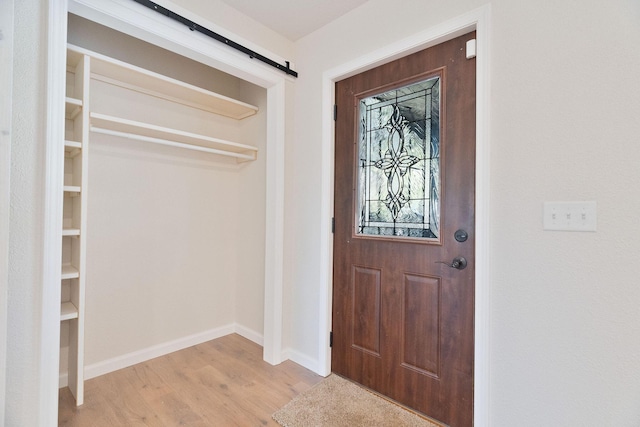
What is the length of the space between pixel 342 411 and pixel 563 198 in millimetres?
1666

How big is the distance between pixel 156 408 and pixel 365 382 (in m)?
1.36

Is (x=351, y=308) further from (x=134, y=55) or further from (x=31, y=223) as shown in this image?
(x=134, y=55)

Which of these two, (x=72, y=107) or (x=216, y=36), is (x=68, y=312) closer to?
(x=72, y=107)

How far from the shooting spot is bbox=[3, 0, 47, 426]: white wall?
4.20ft

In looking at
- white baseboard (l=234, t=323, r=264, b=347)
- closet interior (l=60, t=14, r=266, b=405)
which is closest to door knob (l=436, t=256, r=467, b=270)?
closet interior (l=60, t=14, r=266, b=405)

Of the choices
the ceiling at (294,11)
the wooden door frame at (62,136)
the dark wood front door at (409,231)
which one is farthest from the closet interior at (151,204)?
the dark wood front door at (409,231)

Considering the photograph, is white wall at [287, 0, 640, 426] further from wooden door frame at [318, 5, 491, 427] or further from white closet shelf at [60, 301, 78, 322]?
white closet shelf at [60, 301, 78, 322]

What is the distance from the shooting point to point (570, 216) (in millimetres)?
1257

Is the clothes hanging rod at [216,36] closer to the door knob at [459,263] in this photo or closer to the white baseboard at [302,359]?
the door knob at [459,263]

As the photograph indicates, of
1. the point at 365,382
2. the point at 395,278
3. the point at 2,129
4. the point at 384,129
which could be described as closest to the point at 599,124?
the point at 384,129

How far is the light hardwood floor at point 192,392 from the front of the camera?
5.62 feet

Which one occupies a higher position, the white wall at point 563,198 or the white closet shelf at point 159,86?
the white closet shelf at point 159,86

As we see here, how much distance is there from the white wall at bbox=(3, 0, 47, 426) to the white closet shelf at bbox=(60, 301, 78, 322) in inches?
15.8

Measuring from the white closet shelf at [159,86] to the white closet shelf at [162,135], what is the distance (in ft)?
1.07
